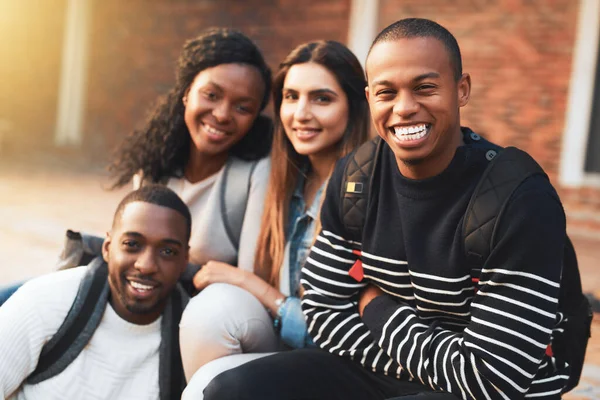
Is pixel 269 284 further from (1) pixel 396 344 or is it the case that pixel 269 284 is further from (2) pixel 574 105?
(2) pixel 574 105

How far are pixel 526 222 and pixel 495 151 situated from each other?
242mm

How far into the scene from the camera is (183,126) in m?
3.02

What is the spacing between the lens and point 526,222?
162cm

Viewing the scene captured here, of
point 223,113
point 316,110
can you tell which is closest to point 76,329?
point 223,113

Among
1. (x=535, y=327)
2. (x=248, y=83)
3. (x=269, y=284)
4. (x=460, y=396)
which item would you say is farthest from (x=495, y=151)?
(x=248, y=83)

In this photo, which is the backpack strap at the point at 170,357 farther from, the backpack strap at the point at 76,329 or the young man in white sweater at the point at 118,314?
the backpack strap at the point at 76,329

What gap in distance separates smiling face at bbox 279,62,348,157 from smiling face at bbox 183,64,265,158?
10.3 inches

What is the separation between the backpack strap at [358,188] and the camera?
6.42 feet

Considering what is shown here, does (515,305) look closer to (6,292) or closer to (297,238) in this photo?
(297,238)

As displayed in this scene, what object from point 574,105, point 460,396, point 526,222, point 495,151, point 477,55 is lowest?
point 460,396

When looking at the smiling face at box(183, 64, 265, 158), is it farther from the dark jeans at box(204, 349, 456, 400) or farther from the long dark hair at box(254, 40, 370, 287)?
the dark jeans at box(204, 349, 456, 400)

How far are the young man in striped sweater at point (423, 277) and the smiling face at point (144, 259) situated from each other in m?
0.56

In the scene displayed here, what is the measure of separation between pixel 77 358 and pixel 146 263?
371 millimetres

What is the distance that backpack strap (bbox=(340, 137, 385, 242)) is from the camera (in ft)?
6.42
